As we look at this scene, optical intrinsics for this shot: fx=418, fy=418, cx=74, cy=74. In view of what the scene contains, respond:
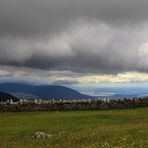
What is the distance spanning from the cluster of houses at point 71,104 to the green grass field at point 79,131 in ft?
50.7

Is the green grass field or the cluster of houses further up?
the cluster of houses

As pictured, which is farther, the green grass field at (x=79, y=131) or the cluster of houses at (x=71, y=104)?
the cluster of houses at (x=71, y=104)

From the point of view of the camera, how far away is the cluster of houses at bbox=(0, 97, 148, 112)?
261ft

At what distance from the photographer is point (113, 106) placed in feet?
261

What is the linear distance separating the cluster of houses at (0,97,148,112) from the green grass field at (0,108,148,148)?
15.5 meters

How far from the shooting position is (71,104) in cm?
7988

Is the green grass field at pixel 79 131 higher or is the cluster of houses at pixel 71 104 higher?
the cluster of houses at pixel 71 104

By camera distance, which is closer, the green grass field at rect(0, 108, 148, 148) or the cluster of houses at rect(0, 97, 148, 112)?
the green grass field at rect(0, 108, 148, 148)

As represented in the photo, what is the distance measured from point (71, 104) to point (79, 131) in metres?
37.5

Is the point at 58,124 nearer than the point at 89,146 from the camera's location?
No

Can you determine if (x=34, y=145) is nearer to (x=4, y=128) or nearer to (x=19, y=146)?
(x=19, y=146)

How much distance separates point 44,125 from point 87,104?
83.7ft

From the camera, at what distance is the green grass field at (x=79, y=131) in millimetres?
31625

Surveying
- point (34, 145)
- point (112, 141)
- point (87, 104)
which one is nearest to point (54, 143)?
point (34, 145)
